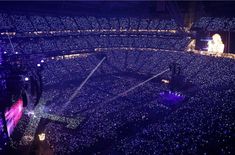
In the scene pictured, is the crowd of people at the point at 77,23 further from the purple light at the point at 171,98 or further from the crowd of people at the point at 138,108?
the purple light at the point at 171,98

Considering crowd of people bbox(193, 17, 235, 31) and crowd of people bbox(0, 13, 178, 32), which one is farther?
crowd of people bbox(0, 13, 178, 32)

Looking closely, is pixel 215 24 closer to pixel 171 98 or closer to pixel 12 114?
pixel 171 98

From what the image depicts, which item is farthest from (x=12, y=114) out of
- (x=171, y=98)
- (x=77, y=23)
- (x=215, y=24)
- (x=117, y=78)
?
(x=215, y=24)

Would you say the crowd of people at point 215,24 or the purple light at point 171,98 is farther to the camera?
the crowd of people at point 215,24

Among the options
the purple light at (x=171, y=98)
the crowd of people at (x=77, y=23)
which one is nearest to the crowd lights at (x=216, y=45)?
the crowd of people at (x=77, y=23)

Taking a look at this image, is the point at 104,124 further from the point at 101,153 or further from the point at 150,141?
the point at 150,141

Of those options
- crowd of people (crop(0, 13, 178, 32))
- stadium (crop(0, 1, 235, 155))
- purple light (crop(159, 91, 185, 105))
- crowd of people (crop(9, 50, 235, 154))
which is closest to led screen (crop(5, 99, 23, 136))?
stadium (crop(0, 1, 235, 155))

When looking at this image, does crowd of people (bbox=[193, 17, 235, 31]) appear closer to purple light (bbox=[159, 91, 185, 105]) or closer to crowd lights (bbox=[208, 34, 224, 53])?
crowd lights (bbox=[208, 34, 224, 53])

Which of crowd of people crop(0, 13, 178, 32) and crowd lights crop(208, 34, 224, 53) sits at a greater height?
crowd of people crop(0, 13, 178, 32)

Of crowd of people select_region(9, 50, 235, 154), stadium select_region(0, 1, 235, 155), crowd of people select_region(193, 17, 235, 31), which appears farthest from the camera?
crowd of people select_region(193, 17, 235, 31)
